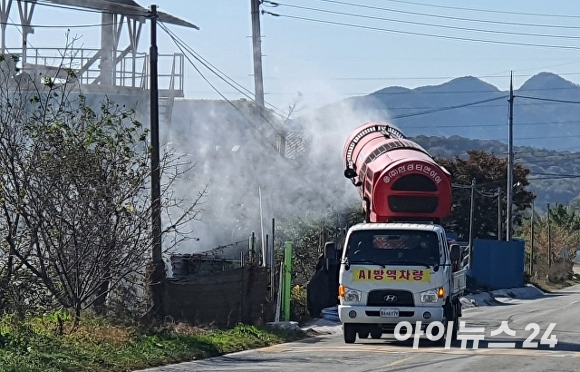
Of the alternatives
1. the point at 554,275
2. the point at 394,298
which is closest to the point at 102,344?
the point at 394,298

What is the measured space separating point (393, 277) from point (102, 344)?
572cm

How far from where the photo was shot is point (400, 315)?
19.8 metres

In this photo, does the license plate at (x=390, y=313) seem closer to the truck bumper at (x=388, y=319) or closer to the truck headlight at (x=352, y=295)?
the truck bumper at (x=388, y=319)

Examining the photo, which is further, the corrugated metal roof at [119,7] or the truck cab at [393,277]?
the corrugated metal roof at [119,7]

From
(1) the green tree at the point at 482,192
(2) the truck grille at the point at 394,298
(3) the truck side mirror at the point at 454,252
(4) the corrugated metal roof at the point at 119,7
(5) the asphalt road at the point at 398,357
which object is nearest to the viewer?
(5) the asphalt road at the point at 398,357

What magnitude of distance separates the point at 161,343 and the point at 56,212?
9.60 feet

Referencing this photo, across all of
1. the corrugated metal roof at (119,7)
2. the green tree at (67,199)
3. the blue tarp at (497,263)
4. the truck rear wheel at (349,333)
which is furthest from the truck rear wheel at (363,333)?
the blue tarp at (497,263)

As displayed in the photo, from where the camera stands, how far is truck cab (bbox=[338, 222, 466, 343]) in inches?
783

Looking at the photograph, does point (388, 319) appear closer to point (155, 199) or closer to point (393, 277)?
point (393, 277)

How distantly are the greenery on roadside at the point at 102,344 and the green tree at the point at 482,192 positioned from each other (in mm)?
38639

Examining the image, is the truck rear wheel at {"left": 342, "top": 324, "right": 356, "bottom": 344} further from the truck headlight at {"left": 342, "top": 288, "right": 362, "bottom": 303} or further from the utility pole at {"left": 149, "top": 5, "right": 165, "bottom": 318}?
the utility pole at {"left": 149, "top": 5, "right": 165, "bottom": 318}

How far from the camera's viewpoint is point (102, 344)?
17.2 m

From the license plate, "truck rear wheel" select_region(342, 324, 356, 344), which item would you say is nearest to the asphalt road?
"truck rear wheel" select_region(342, 324, 356, 344)

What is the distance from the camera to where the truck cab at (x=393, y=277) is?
19.9m
